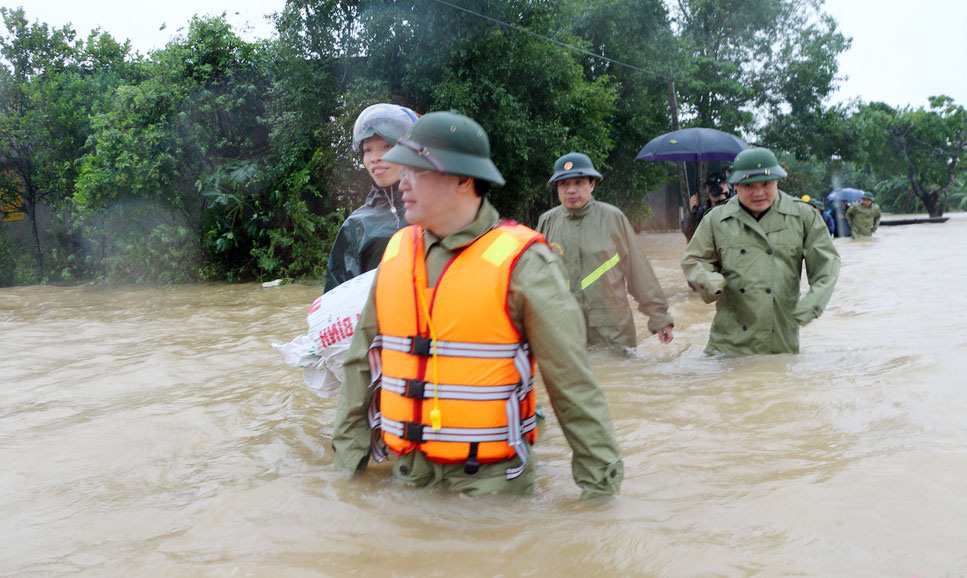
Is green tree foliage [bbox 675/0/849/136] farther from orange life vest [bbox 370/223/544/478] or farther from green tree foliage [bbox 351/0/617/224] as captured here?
orange life vest [bbox 370/223/544/478]

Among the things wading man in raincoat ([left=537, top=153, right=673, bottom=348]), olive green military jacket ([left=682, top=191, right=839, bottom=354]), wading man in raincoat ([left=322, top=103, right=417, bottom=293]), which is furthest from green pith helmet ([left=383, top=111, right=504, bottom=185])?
wading man in raincoat ([left=537, top=153, right=673, bottom=348])

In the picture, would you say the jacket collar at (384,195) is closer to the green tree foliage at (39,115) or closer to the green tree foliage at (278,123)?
the green tree foliage at (278,123)

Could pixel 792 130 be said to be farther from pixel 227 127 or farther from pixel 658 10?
pixel 227 127

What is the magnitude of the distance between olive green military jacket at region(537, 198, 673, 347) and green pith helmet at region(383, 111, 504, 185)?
3565mm

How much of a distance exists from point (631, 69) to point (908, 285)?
1660cm

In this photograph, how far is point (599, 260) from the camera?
239 inches

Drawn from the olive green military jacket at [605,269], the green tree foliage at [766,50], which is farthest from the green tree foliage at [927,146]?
the olive green military jacket at [605,269]

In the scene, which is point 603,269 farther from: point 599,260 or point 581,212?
point 581,212

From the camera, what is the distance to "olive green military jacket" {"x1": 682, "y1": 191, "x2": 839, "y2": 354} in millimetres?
5281

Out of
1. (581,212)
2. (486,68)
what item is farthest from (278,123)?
(581,212)

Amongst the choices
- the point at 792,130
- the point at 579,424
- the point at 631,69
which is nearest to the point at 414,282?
the point at 579,424

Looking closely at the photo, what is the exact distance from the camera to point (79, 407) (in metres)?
5.55

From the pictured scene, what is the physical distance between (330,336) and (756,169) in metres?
3.31

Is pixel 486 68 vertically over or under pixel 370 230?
over
